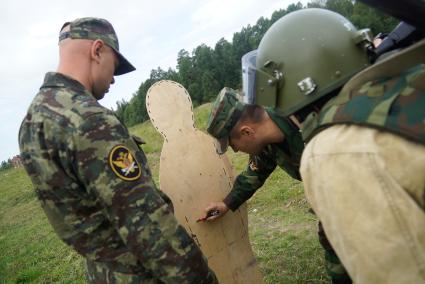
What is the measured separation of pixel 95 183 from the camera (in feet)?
5.78

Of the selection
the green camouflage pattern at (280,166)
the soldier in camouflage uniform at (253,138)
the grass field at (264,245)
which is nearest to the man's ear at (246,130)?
the soldier in camouflage uniform at (253,138)

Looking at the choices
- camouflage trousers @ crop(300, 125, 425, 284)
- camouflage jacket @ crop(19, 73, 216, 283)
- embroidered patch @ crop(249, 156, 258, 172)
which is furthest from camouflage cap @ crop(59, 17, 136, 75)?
camouflage trousers @ crop(300, 125, 425, 284)

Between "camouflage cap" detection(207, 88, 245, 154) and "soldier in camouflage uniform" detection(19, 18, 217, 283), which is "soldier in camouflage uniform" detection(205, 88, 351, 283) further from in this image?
"soldier in camouflage uniform" detection(19, 18, 217, 283)

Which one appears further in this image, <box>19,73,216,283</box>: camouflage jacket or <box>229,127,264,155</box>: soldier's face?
<box>229,127,264,155</box>: soldier's face

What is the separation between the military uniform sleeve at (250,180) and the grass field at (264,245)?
1102 mm

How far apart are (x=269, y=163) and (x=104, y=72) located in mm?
1433

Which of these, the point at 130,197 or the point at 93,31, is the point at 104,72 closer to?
the point at 93,31

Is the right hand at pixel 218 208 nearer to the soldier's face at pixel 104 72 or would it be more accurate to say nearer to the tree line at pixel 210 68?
the soldier's face at pixel 104 72

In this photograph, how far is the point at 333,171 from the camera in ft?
3.60

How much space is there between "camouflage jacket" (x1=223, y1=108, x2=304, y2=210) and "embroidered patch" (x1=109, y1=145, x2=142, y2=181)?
1.12 m

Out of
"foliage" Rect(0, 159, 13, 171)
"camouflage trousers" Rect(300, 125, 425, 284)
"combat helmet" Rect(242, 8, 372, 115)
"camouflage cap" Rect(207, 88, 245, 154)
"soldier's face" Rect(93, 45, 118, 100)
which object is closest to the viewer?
"camouflage trousers" Rect(300, 125, 425, 284)

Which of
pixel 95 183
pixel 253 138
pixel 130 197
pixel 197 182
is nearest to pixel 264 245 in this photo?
pixel 197 182

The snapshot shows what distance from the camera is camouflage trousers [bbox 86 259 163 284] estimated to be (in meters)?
2.01

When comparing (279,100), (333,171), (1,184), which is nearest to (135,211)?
(279,100)
